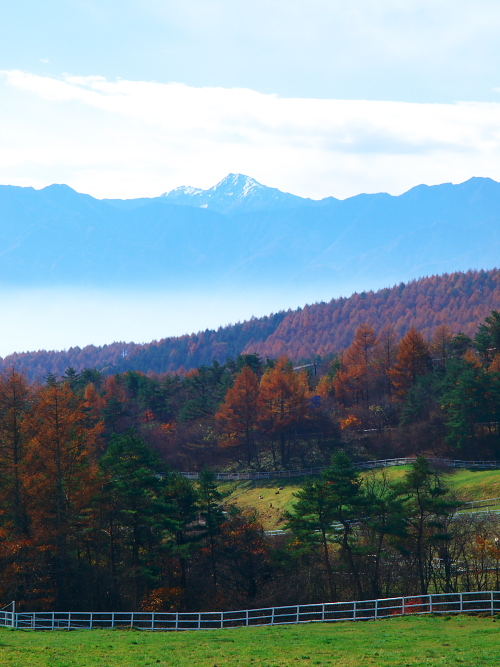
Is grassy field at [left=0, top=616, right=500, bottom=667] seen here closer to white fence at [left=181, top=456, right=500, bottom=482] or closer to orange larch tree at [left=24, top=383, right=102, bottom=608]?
orange larch tree at [left=24, top=383, right=102, bottom=608]

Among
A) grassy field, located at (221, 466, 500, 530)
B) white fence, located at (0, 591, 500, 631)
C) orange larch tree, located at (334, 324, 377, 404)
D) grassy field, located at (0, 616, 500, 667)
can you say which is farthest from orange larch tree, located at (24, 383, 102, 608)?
orange larch tree, located at (334, 324, 377, 404)

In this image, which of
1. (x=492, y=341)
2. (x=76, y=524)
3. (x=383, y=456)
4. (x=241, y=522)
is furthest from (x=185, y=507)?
(x=492, y=341)

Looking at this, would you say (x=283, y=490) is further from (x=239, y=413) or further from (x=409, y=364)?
(x=409, y=364)

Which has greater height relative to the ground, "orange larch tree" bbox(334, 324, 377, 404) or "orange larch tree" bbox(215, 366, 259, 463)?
"orange larch tree" bbox(334, 324, 377, 404)

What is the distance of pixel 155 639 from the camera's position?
2559 centimetres

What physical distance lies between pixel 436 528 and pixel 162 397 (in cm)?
5377

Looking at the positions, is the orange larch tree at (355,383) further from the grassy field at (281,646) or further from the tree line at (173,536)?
the grassy field at (281,646)

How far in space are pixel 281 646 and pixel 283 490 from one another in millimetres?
41876

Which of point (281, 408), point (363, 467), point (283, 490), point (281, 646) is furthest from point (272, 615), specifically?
point (281, 408)

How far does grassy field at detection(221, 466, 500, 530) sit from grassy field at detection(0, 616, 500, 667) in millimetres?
20343

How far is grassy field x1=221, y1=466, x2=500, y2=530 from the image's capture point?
5291cm

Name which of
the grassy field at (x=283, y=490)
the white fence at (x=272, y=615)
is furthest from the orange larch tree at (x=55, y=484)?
the grassy field at (x=283, y=490)

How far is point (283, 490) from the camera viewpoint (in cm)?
6481

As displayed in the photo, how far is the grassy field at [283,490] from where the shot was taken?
5291 cm
